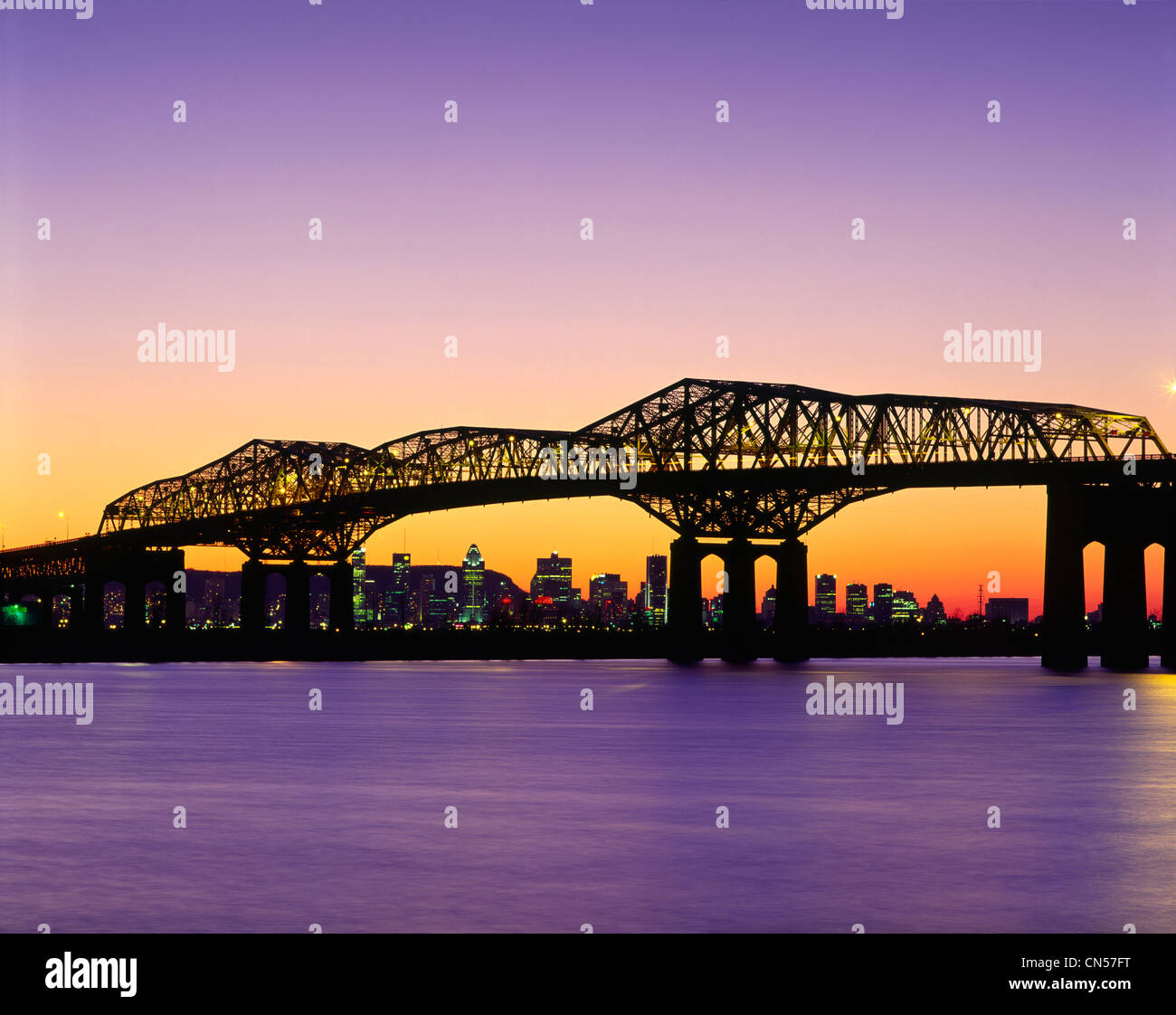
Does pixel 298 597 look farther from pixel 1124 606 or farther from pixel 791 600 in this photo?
pixel 1124 606

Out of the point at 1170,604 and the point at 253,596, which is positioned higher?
the point at 253,596

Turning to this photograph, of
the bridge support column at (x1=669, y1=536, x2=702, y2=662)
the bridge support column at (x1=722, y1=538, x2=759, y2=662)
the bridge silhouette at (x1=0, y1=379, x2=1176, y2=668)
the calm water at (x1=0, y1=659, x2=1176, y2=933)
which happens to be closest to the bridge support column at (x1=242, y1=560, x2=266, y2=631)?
the bridge silhouette at (x1=0, y1=379, x2=1176, y2=668)

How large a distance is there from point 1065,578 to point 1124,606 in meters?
8.74

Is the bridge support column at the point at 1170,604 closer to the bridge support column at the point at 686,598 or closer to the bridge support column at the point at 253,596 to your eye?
the bridge support column at the point at 686,598

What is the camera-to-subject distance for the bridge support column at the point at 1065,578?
10769 centimetres

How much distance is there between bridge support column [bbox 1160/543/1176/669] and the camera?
113 m

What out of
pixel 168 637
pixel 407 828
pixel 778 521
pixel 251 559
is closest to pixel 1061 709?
pixel 407 828

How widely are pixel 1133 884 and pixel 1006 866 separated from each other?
2.02 m

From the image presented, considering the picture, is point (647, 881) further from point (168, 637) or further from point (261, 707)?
point (168, 637)

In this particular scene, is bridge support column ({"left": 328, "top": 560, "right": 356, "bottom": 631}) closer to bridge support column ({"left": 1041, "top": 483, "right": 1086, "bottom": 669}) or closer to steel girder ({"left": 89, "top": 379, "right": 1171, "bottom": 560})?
steel girder ({"left": 89, "top": 379, "right": 1171, "bottom": 560})

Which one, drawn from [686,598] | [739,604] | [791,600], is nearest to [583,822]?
[686,598]

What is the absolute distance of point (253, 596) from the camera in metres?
158

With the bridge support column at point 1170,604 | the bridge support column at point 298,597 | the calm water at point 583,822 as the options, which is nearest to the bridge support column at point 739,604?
the bridge support column at point 1170,604
